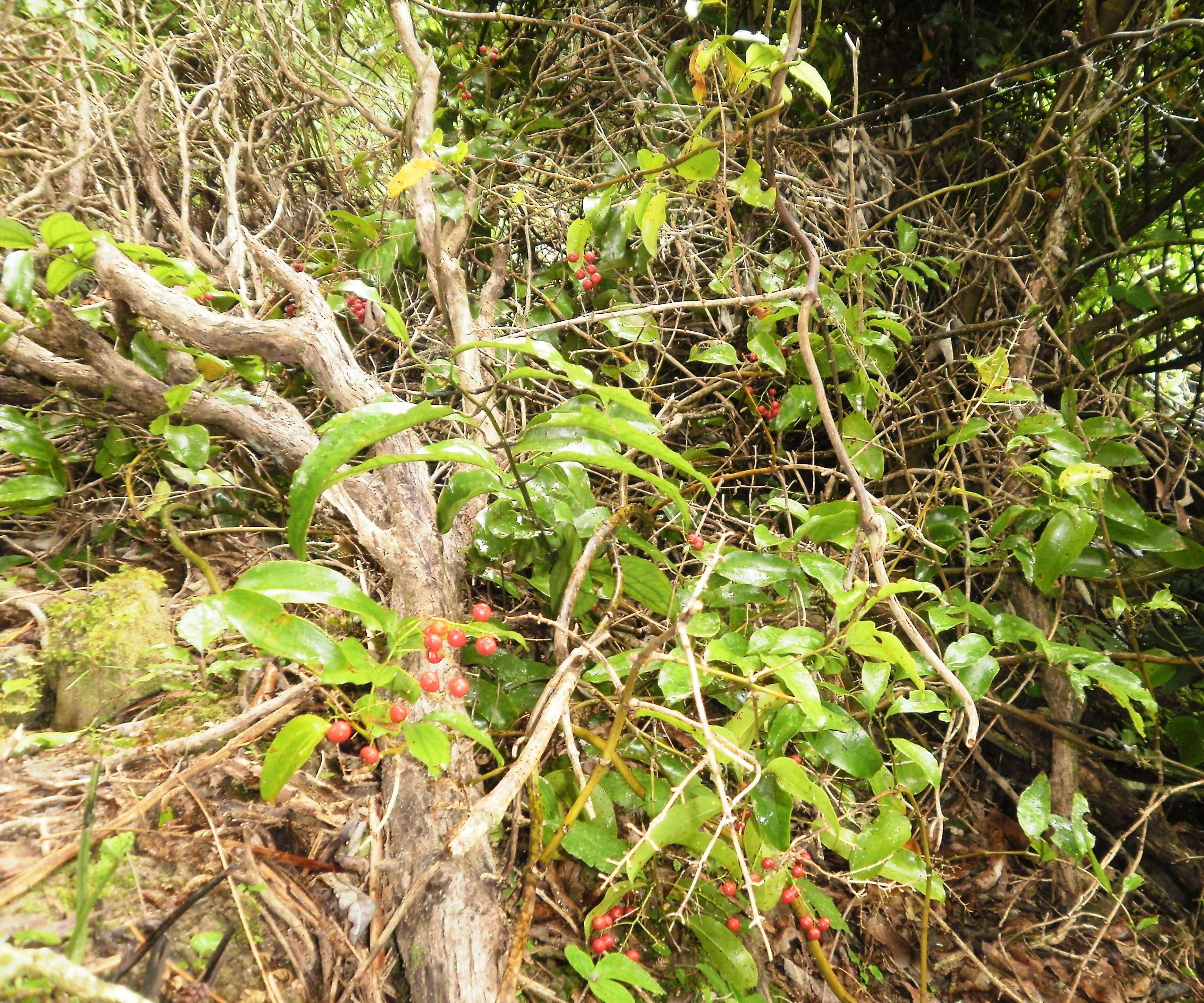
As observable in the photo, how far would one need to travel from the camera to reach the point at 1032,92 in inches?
80.0

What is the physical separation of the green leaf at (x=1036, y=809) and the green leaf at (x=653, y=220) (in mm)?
1350

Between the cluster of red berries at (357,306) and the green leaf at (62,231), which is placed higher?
the green leaf at (62,231)

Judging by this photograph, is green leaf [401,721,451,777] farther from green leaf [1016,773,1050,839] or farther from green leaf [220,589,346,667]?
green leaf [1016,773,1050,839]

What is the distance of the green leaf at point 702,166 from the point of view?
1.33m

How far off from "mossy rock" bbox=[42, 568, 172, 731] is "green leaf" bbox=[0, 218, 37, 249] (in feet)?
1.97

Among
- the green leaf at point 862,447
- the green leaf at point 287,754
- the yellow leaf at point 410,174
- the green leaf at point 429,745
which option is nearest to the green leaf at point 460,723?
the green leaf at point 429,745

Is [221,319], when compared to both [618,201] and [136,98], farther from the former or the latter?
[136,98]

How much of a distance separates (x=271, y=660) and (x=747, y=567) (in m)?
0.87

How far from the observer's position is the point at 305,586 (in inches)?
29.8

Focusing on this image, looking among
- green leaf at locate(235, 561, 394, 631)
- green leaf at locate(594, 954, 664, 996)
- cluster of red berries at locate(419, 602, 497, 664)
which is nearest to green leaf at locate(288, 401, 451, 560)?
green leaf at locate(235, 561, 394, 631)

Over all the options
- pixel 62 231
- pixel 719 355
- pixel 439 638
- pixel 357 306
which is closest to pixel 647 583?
pixel 439 638

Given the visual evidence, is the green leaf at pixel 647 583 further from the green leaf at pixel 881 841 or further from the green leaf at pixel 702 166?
the green leaf at pixel 702 166

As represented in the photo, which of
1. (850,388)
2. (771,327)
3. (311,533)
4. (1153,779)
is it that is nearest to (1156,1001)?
(1153,779)

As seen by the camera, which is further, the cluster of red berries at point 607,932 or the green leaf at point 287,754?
the cluster of red berries at point 607,932
